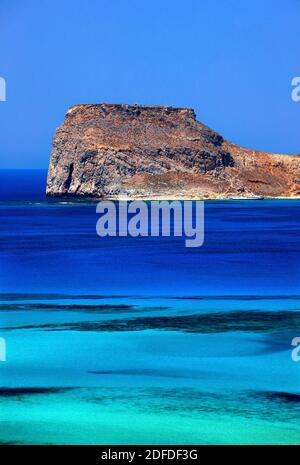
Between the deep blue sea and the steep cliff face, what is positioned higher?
the steep cliff face

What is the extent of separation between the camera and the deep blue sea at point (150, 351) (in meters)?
12.7

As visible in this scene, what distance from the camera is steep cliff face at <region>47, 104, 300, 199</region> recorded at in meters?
86.4

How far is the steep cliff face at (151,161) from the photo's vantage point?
86438 millimetres

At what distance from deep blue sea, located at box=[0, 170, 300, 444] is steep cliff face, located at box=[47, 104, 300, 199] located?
4873cm

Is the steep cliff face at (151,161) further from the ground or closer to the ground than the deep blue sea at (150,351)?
further from the ground

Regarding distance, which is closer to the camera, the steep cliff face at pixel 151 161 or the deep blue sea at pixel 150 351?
the deep blue sea at pixel 150 351

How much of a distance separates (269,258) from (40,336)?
2057cm

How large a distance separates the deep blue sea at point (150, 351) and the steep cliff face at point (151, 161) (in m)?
48.7

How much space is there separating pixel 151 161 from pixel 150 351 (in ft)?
233

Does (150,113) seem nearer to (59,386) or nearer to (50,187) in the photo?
(50,187)

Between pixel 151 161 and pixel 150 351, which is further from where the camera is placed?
pixel 151 161

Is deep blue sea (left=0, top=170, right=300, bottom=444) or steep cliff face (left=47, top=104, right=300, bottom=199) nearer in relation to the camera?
deep blue sea (left=0, top=170, right=300, bottom=444)

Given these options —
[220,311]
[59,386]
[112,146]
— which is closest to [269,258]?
[220,311]

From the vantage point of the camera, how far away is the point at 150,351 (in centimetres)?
1758
